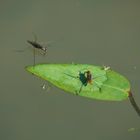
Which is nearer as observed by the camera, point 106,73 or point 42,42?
point 106,73

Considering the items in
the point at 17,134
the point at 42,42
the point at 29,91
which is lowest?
the point at 17,134

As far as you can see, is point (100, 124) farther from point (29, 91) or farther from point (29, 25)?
point (29, 25)

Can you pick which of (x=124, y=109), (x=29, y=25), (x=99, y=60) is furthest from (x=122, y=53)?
(x=29, y=25)

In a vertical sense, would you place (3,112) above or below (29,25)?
below
